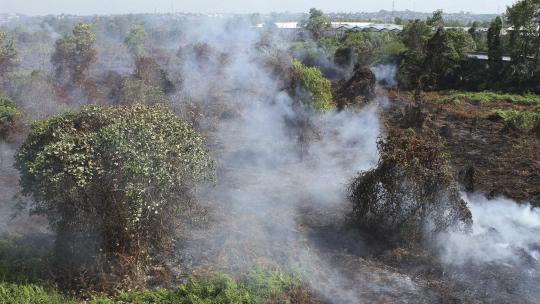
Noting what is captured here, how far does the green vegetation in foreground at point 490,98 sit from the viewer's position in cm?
3189

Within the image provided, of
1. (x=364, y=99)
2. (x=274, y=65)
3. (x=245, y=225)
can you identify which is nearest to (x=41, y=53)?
(x=274, y=65)

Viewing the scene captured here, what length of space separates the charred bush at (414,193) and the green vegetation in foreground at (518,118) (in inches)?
545

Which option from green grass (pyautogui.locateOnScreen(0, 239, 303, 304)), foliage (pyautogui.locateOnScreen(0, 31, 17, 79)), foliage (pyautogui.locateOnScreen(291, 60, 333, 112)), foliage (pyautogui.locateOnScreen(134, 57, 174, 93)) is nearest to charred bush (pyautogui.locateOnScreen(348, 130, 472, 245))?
green grass (pyautogui.locateOnScreen(0, 239, 303, 304))

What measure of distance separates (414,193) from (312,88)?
291 inches

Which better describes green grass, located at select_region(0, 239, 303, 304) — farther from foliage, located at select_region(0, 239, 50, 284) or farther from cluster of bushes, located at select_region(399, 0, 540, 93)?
cluster of bushes, located at select_region(399, 0, 540, 93)

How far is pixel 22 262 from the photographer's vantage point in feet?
35.3

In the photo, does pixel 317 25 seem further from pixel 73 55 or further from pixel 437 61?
pixel 73 55

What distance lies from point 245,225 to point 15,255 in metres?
5.99

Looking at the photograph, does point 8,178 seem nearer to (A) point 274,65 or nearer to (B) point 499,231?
(B) point 499,231

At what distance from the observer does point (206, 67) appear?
1650 inches

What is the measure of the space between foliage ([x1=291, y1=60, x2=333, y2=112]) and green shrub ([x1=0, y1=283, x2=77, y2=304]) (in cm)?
1210

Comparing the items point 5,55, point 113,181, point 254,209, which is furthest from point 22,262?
point 5,55

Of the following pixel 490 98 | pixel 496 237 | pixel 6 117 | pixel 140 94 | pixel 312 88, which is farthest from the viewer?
pixel 490 98

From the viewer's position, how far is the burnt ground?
17094 millimetres
